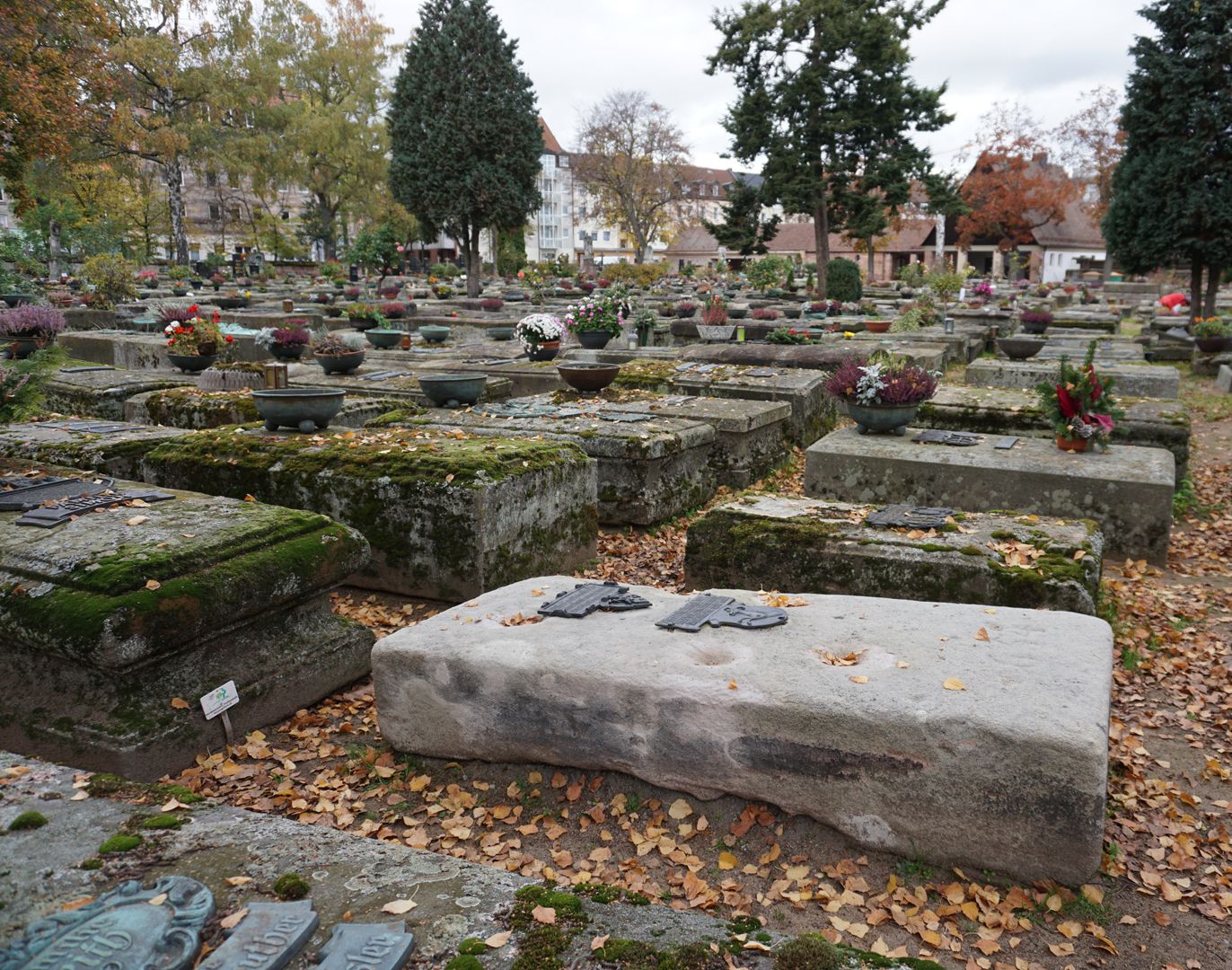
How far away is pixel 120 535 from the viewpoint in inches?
168

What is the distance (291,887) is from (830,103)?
118 feet

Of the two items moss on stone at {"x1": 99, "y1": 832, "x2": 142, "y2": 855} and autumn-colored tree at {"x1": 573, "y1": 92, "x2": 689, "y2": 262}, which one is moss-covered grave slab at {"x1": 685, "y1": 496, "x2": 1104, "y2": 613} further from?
autumn-colored tree at {"x1": 573, "y1": 92, "x2": 689, "y2": 262}

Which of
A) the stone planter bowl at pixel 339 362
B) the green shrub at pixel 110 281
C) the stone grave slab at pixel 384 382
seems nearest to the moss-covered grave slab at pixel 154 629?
the stone grave slab at pixel 384 382

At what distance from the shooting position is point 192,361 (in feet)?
34.7

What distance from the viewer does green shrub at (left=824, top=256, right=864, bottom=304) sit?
29.5 meters

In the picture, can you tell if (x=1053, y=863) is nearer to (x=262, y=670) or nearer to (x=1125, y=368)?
(x=262, y=670)

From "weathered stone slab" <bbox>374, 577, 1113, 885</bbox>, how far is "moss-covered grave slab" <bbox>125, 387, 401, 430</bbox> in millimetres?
4231

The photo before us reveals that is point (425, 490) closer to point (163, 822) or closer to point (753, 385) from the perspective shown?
point (163, 822)

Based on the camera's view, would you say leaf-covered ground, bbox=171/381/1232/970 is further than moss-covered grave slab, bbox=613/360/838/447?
No

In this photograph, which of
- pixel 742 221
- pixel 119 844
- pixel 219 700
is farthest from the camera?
pixel 742 221

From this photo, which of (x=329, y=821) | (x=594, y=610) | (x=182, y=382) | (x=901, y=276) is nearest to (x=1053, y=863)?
(x=594, y=610)

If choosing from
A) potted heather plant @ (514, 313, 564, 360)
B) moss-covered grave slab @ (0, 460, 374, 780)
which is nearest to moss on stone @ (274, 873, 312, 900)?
moss-covered grave slab @ (0, 460, 374, 780)

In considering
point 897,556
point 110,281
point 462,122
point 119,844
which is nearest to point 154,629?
point 119,844

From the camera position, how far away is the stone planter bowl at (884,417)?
305 inches
